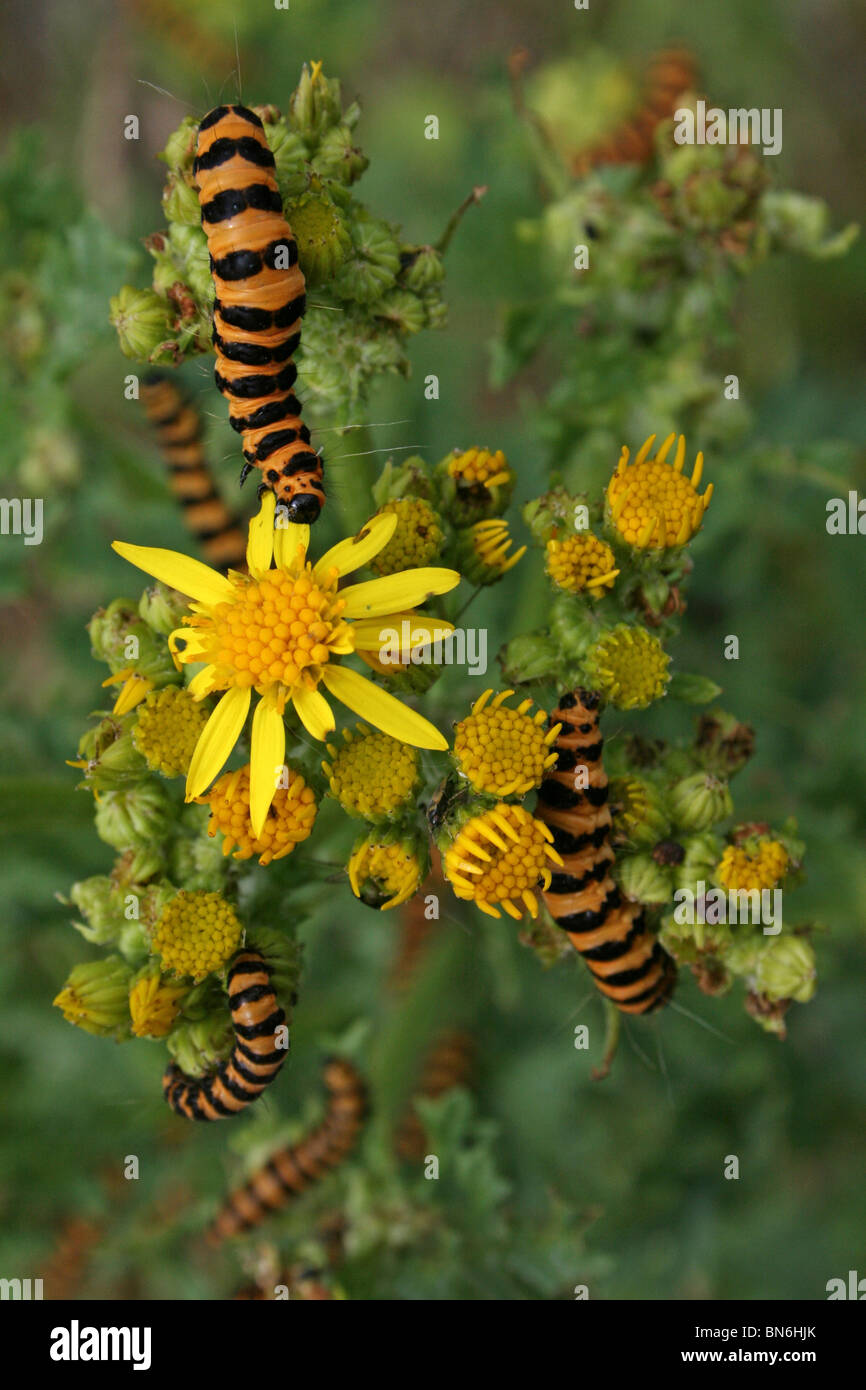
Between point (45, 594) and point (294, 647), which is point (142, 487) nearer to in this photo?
point (45, 594)

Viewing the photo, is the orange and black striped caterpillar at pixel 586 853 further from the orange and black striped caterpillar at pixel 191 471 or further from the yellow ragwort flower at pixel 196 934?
the orange and black striped caterpillar at pixel 191 471

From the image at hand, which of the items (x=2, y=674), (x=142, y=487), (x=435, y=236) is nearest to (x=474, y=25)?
(x=435, y=236)

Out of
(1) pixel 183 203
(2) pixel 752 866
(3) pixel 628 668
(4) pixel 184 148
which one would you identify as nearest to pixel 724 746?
(2) pixel 752 866

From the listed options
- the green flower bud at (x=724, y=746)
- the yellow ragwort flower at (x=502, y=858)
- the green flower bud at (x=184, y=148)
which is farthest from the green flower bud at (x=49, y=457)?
the green flower bud at (x=724, y=746)

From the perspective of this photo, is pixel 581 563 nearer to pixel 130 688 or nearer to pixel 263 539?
pixel 263 539

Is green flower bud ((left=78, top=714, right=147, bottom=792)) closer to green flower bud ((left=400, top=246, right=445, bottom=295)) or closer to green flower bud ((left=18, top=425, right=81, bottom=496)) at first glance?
green flower bud ((left=400, top=246, right=445, bottom=295))

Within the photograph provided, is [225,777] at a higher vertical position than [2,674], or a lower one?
lower
